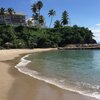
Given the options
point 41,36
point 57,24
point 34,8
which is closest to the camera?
point 41,36

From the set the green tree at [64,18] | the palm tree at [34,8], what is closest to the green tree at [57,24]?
the green tree at [64,18]

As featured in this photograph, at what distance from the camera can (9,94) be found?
1359 centimetres

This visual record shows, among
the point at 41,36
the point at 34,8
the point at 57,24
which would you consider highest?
the point at 34,8

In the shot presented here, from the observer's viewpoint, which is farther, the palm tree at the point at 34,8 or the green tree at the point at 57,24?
the green tree at the point at 57,24

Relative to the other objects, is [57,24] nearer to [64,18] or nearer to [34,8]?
[64,18]

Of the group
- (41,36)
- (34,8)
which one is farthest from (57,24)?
(41,36)

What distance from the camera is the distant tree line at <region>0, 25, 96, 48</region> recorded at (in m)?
82.1

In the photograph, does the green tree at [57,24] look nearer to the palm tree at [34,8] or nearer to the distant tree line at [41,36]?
the distant tree line at [41,36]

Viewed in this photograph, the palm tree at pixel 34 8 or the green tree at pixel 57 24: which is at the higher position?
the palm tree at pixel 34 8

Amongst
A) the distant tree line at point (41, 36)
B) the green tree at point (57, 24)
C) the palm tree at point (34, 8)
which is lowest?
the distant tree line at point (41, 36)

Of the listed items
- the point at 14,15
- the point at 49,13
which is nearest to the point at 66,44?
the point at 49,13

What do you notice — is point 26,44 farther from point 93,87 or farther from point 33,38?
point 93,87

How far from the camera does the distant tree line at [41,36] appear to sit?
82050 millimetres

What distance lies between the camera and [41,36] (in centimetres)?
8962
